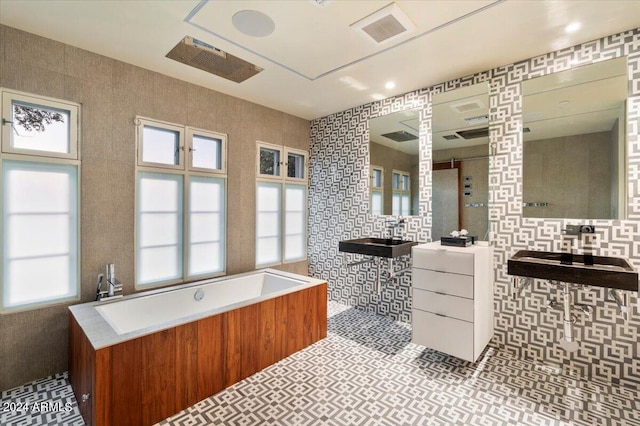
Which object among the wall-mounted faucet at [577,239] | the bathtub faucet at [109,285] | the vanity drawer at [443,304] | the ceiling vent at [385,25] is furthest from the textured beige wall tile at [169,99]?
the wall-mounted faucet at [577,239]

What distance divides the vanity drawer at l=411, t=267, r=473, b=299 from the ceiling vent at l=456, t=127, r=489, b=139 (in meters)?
1.38

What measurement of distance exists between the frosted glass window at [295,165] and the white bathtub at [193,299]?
1.43m

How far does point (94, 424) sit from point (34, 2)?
262 cm

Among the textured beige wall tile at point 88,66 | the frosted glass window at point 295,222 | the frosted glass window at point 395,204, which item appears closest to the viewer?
the textured beige wall tile at point 88,66

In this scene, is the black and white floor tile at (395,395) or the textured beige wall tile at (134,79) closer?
the black and white floor tile at (395,395)

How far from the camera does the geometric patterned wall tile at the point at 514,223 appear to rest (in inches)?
86.7

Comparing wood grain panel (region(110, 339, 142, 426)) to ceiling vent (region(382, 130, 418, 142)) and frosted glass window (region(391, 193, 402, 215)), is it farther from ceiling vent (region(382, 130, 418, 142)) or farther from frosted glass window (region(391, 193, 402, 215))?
ceiling vent (region(382, 130, 418, 142))

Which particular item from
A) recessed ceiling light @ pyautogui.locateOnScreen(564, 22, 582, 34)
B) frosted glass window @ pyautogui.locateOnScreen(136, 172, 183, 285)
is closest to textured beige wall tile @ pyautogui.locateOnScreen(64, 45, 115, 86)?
frosted glass window @ pyautogui.locateOnScreen(136, 172, 183, 285)

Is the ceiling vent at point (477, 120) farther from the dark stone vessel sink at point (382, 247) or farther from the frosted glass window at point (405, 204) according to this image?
the dark stone vessel sink at point (382, 247)

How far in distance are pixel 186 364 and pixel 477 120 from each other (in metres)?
3.21

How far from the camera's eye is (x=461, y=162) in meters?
3.01

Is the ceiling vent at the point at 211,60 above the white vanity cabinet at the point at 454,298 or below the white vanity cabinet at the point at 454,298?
above

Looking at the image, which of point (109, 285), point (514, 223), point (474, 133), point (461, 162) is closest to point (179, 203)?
point (109, 285)

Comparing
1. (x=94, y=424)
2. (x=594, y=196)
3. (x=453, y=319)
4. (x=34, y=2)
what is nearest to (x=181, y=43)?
(x=34, y=2)
